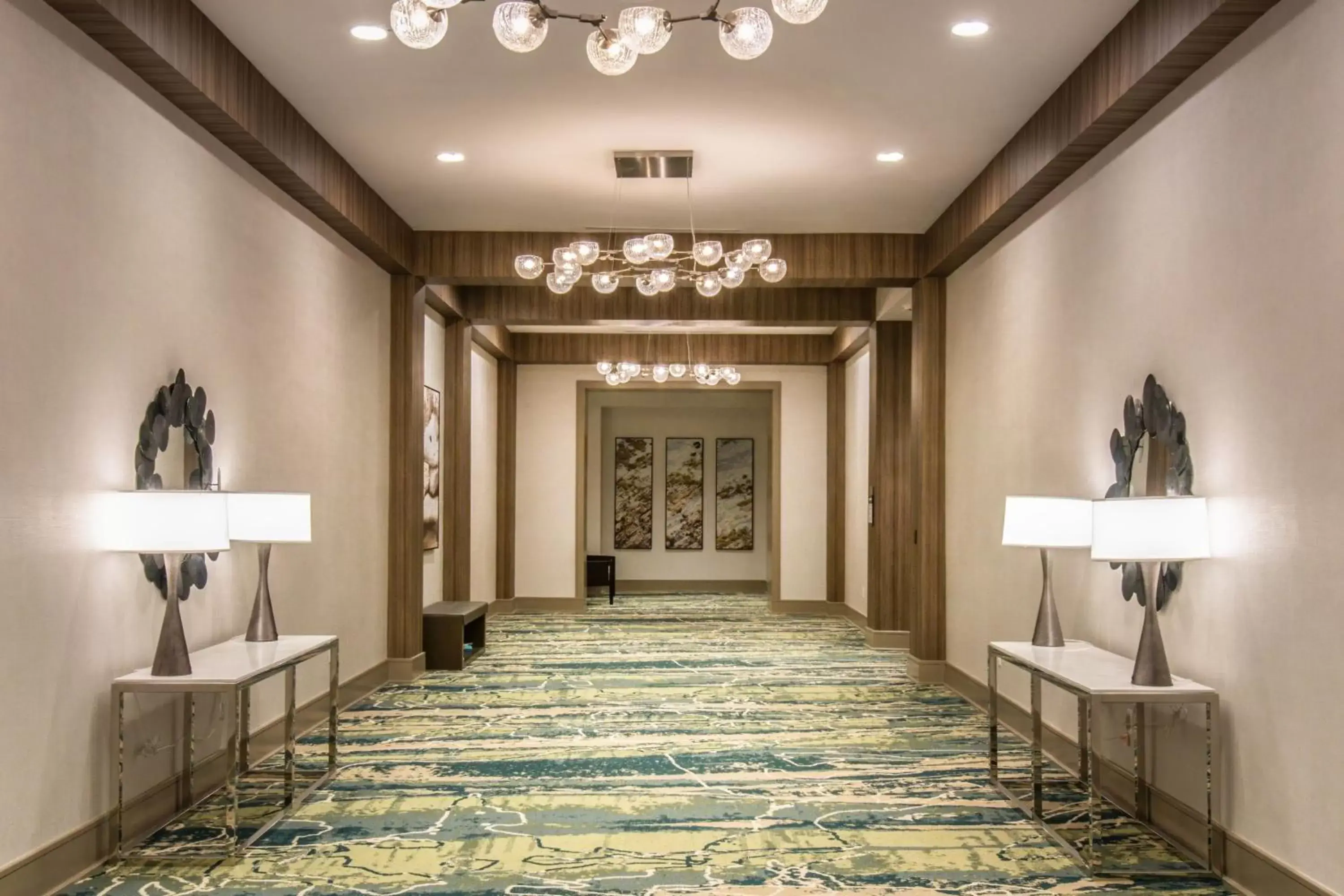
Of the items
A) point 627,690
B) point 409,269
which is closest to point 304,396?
point 409,269

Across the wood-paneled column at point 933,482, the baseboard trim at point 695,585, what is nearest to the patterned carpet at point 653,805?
the wood-paneled column at point 933,482

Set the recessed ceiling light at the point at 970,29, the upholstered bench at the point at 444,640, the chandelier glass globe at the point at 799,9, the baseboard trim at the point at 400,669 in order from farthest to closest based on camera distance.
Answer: the upholstered bench at the point at 444,640, the baseboard trim at the point at 400,669, the recessed ceiling light at the point at 970,29, the chandelier glass globe at the point at 799,9

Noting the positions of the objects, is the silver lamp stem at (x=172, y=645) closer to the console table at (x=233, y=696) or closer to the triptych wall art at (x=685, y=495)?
the console table at (x=233, y=696)

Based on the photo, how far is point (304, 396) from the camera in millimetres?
5902

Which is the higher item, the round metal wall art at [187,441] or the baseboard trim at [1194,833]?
the round metal wall art at [187,441]

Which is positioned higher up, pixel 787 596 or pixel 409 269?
pixel 409 269

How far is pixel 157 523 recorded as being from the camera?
3.77 m

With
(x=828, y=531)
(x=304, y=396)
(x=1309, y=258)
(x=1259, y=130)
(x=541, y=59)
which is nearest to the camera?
(x=1309, y=258)

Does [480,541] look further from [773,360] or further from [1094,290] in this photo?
[1094,290]

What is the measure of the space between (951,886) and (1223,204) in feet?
8.27

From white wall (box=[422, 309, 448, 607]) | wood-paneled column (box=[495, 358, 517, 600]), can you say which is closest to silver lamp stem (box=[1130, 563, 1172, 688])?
white wall (box=[422, 309, 448, 607])

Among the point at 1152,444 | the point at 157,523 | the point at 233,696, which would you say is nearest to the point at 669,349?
the point at 1152,444

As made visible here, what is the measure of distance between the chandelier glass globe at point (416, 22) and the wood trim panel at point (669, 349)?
30.7 ft

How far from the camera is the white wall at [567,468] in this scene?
12609 mm
